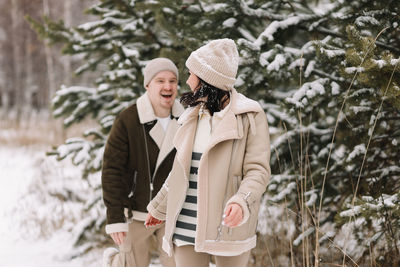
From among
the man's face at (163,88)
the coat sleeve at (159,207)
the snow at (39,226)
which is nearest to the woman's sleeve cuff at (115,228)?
the coat sleeve at (159,207)

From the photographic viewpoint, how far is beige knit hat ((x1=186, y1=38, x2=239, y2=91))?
195 centimetres

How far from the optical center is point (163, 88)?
2762mm

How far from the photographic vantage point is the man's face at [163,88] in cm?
275

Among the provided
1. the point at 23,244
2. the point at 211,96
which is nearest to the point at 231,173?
the point at 211,96

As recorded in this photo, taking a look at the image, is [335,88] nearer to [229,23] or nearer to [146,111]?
[229,23]

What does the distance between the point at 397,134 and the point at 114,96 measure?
9.45 ft

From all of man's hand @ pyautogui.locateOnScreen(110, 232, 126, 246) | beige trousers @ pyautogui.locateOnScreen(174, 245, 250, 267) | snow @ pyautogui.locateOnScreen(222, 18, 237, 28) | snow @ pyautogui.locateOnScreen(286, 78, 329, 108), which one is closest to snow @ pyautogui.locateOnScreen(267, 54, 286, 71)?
snow @ pyautogui.locateOnScreen(286, 78, 329, 108)

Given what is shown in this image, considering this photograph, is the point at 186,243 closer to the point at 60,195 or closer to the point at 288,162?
the point at 288,162

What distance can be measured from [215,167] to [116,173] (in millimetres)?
1064

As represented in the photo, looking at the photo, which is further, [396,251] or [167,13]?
[167,13]

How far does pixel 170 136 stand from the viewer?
9.09ft

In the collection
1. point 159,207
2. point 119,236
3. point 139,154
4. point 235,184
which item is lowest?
point 119,236

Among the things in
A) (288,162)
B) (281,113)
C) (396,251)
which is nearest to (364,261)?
(396,251)

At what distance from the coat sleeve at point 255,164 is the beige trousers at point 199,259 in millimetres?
306
